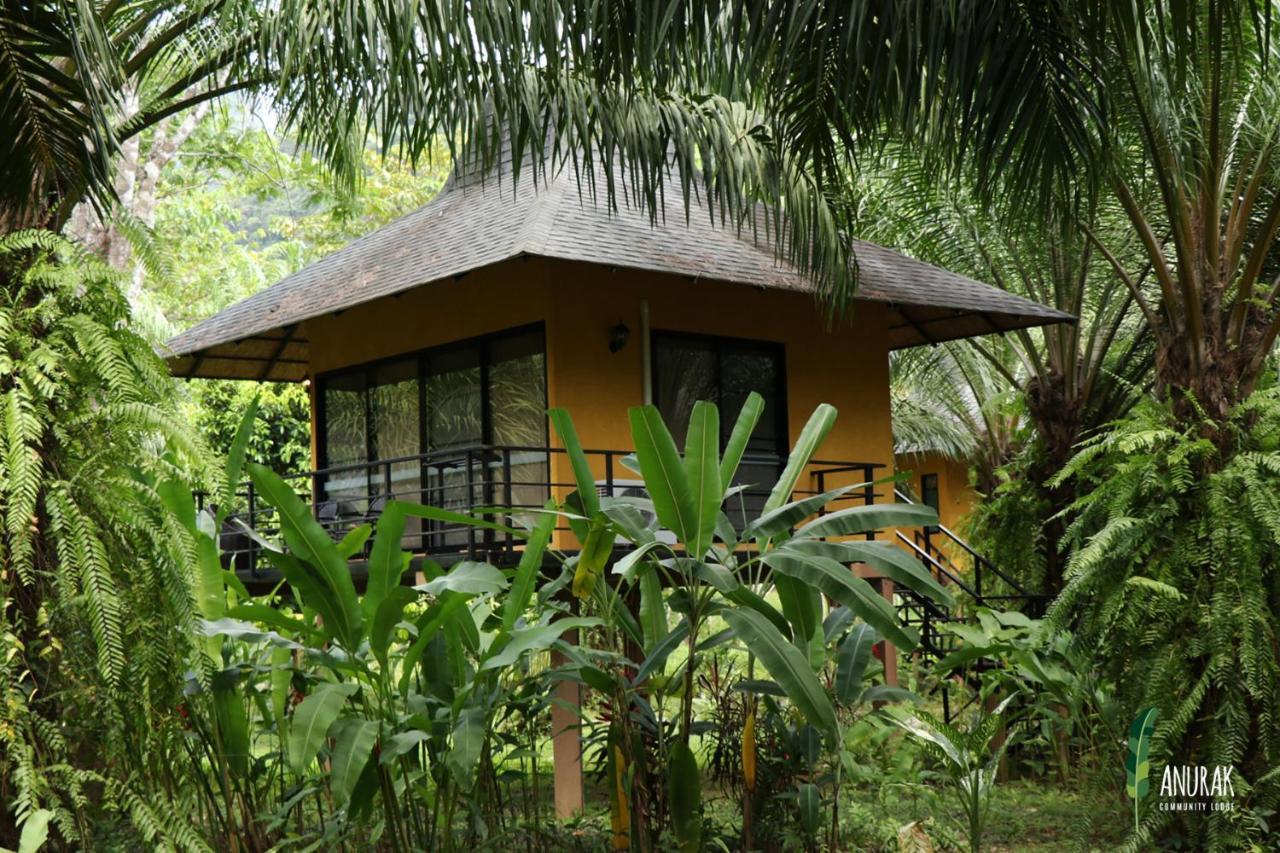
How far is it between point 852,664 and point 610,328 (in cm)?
671

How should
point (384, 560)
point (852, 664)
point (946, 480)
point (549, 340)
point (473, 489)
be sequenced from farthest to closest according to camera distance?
point (946, 480) < point (473, 489) < point (549, 340) < point (852, 664) < point (384, 560)

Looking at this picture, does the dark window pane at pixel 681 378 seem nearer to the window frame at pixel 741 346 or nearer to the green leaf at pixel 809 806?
the window frame at pixel 741 346

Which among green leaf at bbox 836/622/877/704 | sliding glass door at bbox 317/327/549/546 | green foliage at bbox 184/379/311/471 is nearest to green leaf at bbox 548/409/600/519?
green leaf at bbox 836/622/877/704

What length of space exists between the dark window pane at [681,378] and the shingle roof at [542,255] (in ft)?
3.44

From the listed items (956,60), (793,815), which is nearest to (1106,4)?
(956,60)

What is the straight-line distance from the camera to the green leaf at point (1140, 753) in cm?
759

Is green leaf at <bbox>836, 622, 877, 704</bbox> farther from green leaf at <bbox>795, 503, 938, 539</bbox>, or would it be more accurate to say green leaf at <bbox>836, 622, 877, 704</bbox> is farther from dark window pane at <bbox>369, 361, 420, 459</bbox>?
dark window pane at <bbox>369, 361, 420, 459</bbox>

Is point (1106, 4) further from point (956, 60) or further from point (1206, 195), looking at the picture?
point (1206, 195)

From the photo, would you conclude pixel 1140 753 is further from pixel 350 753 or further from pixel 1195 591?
pixel 350 753

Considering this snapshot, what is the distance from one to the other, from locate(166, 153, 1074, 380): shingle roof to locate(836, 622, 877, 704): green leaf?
17.0 ft

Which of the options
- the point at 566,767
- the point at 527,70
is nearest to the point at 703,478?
the point at 527,70

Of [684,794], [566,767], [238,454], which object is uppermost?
[238,454]

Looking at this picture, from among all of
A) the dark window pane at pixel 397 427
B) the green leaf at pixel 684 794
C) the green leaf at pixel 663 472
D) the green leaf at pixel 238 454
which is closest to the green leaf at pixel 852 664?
the green leaf at pixel 684 794

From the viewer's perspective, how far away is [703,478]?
5.43 m
